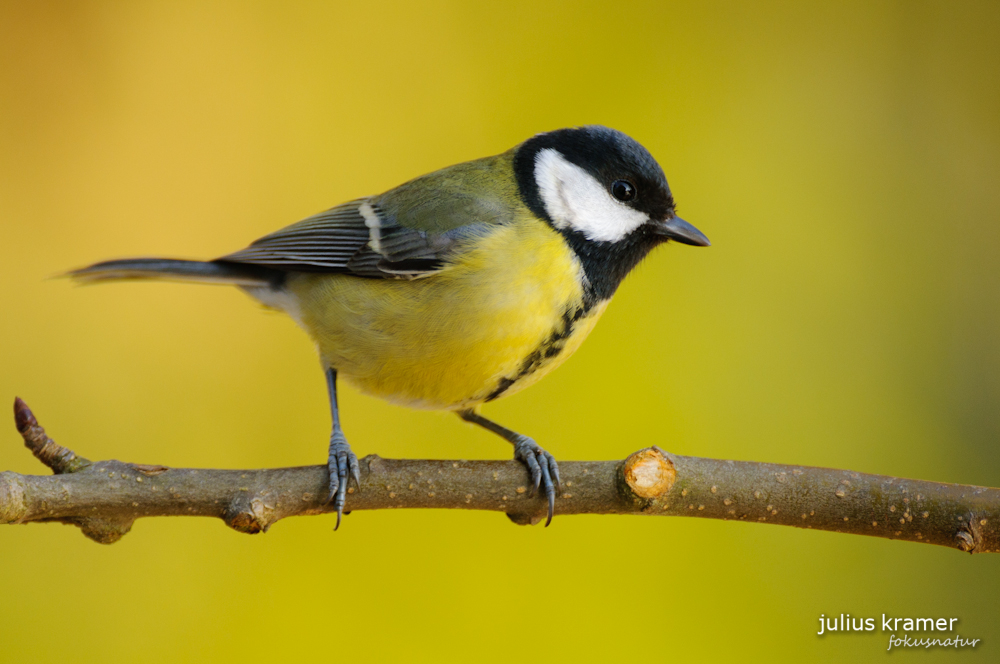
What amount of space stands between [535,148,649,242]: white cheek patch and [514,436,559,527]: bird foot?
384 millimetres

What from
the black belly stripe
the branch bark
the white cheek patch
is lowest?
the branch bark

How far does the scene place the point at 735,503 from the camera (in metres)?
1.17

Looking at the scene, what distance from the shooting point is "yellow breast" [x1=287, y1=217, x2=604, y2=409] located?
4.34 feet

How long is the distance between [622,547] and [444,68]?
4.48 ft

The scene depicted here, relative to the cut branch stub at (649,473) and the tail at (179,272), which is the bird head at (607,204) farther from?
the tail at (179,272)

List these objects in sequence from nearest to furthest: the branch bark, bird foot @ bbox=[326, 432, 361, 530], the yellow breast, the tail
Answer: the branch bark < bird foot @ bbox=[326, 432, 361, 530] < the yellow breast < the tail

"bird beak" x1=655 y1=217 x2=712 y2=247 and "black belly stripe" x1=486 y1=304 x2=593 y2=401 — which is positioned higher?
"bird beak" x1=655 y1=217 x2=712 y2=247

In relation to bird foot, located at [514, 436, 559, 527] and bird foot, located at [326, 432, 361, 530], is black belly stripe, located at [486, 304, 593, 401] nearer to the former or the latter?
bird foot, located at [514, 436, 559, 527]

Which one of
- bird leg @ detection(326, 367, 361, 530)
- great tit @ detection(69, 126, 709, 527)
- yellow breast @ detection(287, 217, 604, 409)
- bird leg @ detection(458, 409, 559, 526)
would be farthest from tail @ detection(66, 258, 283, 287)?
bird leg @ detection(458, 409, 559, 526)

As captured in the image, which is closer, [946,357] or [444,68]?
[946,357]

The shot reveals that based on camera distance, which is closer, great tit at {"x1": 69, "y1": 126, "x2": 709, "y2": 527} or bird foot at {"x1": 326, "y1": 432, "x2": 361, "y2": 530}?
bird foot at {"x1": 326, "y1": 432, "x2": 361, "y2": 530}

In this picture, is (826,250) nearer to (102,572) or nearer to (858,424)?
(858,424)

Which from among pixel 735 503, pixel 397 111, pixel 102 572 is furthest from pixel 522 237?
pixel 102 572

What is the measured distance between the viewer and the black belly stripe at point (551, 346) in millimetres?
1353
